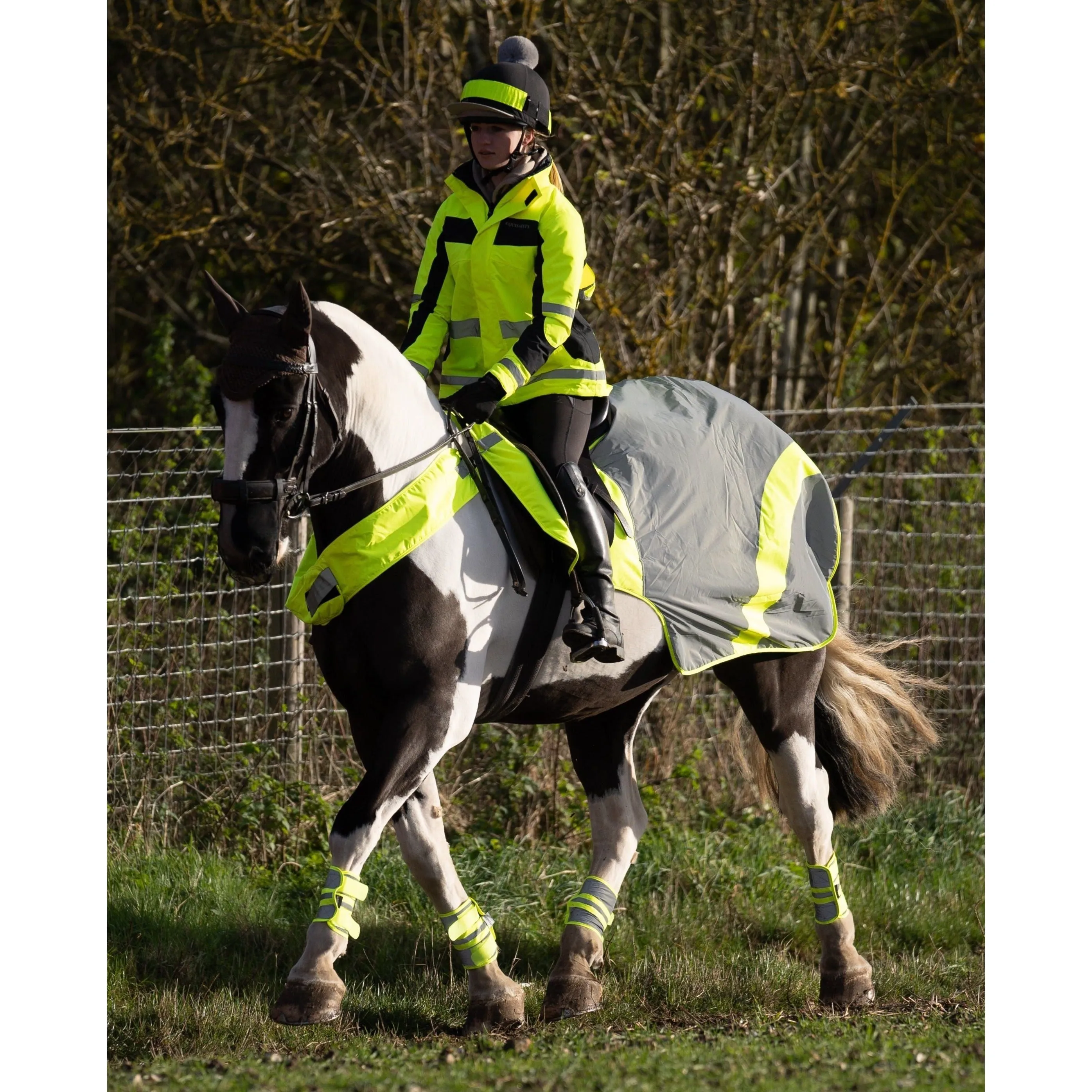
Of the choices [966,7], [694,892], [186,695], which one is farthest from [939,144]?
[186,695]

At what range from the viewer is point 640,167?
834 centimetres

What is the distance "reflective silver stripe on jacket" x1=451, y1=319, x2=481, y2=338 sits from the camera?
4.81 meters

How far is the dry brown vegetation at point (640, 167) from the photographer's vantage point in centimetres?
856

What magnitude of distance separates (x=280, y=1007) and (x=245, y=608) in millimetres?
3075

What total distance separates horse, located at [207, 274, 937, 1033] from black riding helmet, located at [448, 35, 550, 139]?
782 mm

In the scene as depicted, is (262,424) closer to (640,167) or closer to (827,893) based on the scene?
(827,893)

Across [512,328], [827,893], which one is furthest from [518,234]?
[827,893]

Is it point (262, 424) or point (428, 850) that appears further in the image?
point (428, 850)

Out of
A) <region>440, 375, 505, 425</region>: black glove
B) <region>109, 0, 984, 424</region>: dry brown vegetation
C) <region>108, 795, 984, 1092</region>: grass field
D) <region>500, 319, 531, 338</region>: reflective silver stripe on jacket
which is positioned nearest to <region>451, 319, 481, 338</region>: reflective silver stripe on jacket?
<region>500, 319, 531, 338</region>: reflective silver stripe on jacket

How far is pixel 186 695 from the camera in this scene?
6438 mm

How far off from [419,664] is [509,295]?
130 cm

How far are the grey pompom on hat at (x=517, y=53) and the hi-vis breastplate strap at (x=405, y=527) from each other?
4.10ft

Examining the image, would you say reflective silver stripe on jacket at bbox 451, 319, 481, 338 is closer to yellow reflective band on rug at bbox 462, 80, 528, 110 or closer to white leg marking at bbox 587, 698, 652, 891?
yellow reflective band on rug at bbox 462, 80, 528, 110

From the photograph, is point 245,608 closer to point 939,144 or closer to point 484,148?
point 484,148
